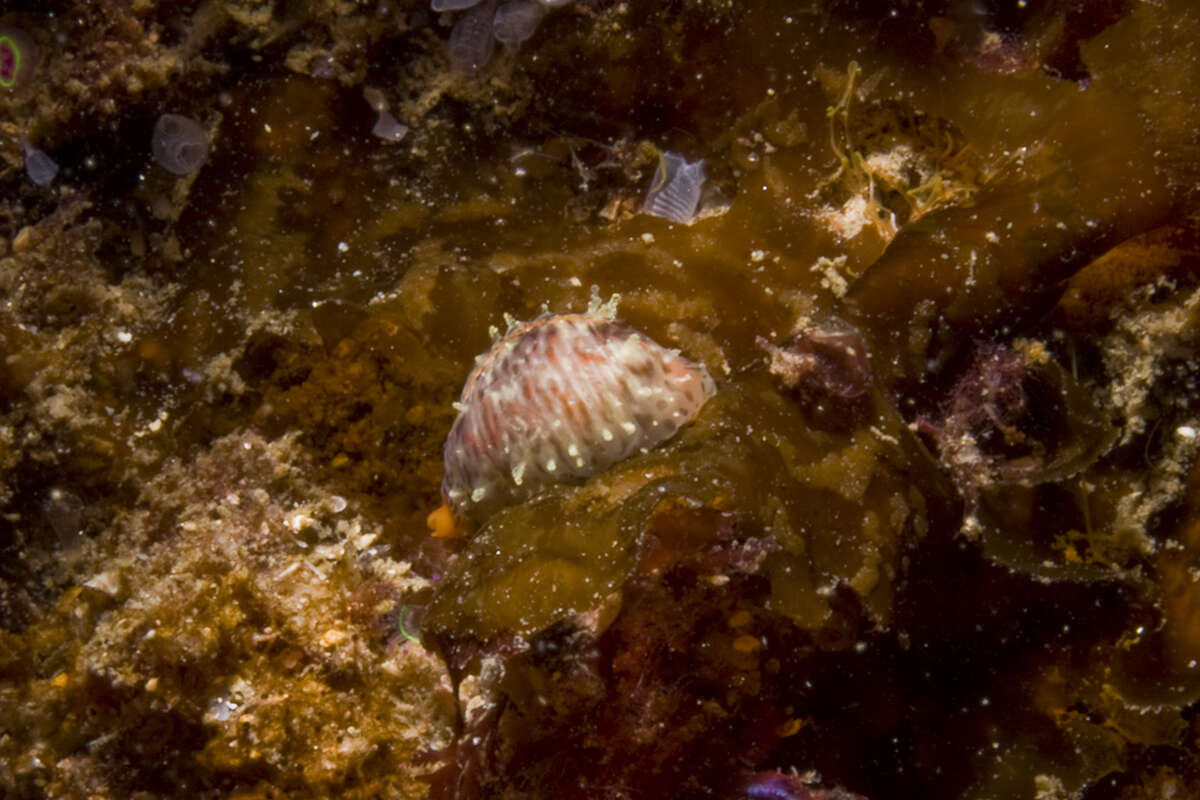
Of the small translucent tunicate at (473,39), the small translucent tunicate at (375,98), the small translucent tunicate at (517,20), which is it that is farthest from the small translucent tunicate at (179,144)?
the small translucent tunicate at (517,20)

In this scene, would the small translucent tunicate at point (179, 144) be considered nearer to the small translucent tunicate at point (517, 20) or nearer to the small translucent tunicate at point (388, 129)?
the small translucent tunicate at point (388, 129)

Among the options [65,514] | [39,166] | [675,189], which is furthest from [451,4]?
[65,514]

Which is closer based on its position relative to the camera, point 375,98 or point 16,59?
point 16,59

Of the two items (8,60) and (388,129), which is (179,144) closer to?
(8,60)

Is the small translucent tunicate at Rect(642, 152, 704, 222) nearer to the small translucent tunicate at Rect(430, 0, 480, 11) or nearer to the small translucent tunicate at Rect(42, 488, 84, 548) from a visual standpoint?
the small translucent tunicate at Rect(430, 0, 480, 11)

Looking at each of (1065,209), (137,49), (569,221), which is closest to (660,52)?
(569,221)

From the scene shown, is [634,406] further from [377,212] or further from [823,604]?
[377,212]
